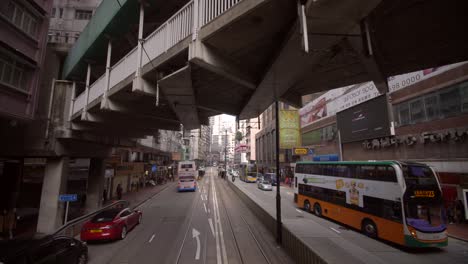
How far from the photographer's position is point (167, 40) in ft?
20.1

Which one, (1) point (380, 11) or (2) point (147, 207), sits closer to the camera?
(1) point (380, 11)

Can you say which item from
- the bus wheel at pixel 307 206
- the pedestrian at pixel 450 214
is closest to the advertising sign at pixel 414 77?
the pedestrian at pixel 450 214

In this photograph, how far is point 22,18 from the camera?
1039 centimetres

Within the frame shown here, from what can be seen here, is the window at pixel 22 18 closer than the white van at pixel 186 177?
Yes

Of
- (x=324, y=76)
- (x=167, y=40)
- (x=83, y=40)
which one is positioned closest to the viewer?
(x=167, y=40)

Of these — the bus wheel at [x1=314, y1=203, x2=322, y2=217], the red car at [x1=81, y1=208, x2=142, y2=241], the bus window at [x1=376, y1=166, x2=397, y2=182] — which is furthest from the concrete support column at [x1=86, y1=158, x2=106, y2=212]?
the bus window at [x1=376, y1=166, x2=397, y2=182]

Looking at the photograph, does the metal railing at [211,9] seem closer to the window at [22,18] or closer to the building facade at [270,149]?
the window at [22,18]

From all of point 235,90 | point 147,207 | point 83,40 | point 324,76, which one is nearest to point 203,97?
point 235,90

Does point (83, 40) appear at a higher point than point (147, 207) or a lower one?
higher

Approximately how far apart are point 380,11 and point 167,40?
17.5 feet

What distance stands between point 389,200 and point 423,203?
130 cm

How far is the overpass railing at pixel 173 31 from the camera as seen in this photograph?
16.3ft

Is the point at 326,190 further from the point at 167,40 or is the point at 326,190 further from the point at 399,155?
the point at 167,40

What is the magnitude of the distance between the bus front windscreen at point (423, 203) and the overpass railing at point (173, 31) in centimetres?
1147
